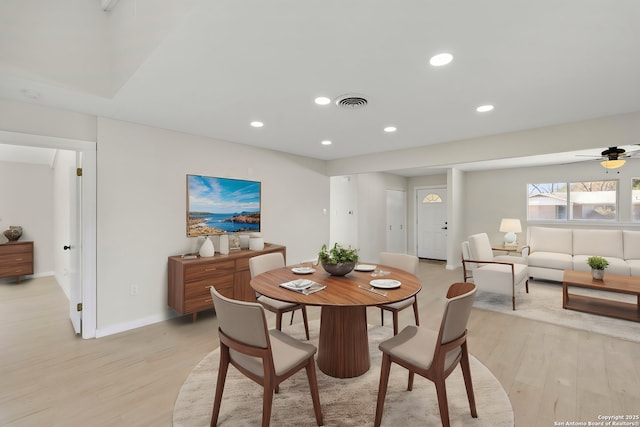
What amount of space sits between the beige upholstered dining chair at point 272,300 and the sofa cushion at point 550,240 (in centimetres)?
520

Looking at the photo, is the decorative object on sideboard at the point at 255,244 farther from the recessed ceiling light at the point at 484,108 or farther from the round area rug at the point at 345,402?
the recessed ceiling light at the point at 484,108

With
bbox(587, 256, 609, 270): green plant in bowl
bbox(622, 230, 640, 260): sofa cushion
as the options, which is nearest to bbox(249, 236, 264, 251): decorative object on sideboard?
bbox(587, 256, 609, 270): green plant in bowl

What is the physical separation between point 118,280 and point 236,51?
9.12 ft


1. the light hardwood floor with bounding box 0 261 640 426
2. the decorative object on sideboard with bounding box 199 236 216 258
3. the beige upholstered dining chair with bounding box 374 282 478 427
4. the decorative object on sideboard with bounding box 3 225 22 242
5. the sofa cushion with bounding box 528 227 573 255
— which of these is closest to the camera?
the beige upholstered dining chair with bounding box 374 282 478 427

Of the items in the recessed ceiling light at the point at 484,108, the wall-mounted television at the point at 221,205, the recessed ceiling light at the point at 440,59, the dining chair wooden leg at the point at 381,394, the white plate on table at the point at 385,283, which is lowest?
the dining chair wooden leg at the point at 381,394

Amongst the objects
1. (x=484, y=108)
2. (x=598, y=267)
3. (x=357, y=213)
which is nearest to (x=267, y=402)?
(x=484, y=108)

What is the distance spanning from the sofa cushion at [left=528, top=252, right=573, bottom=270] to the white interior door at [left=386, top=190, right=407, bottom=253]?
2951 millimetres

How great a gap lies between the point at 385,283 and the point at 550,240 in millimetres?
5248

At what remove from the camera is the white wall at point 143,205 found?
306 centimetres

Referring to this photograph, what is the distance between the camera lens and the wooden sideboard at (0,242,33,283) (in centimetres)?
495

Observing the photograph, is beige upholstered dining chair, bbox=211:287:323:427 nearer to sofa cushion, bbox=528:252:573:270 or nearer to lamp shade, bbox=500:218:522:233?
sofa cushion, bbox=528:252:573:270

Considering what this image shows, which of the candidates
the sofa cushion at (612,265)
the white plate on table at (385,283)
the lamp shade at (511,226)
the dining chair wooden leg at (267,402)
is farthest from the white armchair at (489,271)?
the dining chair wooden leg at (267,402)

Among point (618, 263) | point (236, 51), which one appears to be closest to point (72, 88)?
point (236, 51)

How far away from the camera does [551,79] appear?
85.6 inches
